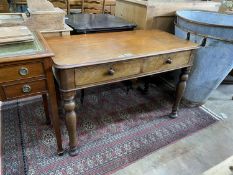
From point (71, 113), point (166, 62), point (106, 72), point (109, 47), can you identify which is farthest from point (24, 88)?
point (166, 62)

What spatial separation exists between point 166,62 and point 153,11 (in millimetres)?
601

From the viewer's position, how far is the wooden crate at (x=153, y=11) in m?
1.68

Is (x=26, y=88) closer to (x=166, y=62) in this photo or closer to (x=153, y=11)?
(x=166, y=62)

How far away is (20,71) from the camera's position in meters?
0.91

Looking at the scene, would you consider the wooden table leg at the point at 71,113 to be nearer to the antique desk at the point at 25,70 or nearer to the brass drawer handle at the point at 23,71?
the antique desk at the point at 25,70

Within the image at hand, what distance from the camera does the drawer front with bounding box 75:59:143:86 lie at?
1.05 metres

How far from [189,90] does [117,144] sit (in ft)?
2.81

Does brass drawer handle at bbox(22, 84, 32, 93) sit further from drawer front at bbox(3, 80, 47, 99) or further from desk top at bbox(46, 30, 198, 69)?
desk top at bbox(46, 30, 198, 69)

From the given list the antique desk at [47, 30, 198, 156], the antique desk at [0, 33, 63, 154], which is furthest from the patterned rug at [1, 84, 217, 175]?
the antique desk at [0, 33, 63, 154]

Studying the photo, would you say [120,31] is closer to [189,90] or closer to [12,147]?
[189,90]

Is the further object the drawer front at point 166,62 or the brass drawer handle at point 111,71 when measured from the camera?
the drawer front at point 166,62

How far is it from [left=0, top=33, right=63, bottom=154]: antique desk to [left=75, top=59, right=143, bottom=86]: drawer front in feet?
0.51

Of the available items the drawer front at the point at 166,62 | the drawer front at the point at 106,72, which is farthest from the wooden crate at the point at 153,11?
the drawer front at the point at 106,72

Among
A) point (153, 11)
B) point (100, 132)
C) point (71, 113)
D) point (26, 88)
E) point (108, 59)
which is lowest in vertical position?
point (100, 132)
